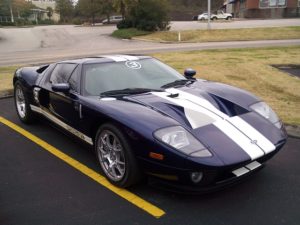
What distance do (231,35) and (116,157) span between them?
85.2ft

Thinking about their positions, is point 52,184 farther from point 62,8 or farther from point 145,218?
point 62,8

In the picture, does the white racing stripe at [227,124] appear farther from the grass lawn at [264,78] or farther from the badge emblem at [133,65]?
the grass lawn at [264,78]

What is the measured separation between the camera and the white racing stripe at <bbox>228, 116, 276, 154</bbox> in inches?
129

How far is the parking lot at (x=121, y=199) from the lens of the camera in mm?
3008

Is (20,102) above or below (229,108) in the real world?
below

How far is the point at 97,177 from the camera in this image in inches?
150

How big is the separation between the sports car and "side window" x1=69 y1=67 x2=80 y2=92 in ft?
0.05

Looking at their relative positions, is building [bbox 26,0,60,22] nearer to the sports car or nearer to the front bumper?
the sports car

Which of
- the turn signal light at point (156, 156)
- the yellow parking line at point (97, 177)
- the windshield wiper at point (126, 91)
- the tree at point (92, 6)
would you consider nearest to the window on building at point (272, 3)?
the tree at point (92, 6)

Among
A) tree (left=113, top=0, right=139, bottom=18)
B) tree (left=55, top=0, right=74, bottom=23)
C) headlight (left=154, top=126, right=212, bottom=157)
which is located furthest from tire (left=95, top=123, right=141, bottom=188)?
tree (left=55, top=0, right=74, bottom=23)

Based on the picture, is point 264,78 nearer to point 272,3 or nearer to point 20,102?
point 20,102

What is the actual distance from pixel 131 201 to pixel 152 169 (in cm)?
41

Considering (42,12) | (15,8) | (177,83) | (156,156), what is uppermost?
(15,8)

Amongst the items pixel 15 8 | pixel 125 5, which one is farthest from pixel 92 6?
pixel 15 8
